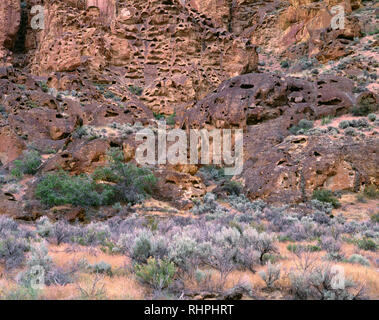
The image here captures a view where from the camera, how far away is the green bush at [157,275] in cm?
381

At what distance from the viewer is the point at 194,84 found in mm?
28047

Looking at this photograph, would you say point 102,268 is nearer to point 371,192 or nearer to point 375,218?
point 375,218

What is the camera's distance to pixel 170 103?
89.4ft

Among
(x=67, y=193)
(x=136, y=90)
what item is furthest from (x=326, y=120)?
(x=136, y=90)

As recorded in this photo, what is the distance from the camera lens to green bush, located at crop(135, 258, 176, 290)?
12.5ft

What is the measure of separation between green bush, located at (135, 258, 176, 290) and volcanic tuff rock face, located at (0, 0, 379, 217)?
22.0ft

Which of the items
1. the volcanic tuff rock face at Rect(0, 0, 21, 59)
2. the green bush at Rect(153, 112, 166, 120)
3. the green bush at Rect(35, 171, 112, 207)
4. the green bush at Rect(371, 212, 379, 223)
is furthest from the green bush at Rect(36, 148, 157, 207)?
the volcanic tuff rock face at Rect(0, 0, 21, 59)

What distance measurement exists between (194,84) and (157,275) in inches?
1001

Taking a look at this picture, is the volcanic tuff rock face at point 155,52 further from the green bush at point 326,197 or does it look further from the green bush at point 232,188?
the green bush at point 326,197

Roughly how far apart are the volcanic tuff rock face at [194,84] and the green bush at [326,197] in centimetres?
39

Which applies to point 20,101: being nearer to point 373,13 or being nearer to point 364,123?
point 364,123

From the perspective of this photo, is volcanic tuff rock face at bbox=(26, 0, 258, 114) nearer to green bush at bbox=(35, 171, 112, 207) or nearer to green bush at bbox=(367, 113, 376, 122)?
green bush at bbox=(367, 113, 376, 122)

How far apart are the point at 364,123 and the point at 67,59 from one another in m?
24.4
